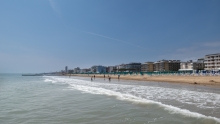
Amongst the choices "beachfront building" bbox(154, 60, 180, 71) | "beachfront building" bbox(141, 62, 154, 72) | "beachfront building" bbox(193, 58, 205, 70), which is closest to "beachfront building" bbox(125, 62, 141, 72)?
"beachfront building" bbox(141, 62, 154, 72)

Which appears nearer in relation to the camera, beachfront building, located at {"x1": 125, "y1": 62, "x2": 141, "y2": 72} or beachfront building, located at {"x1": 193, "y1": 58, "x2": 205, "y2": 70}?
beachfront building, located at {"x1": 193, "y1": 58, "x2": 205, "y2": 70}

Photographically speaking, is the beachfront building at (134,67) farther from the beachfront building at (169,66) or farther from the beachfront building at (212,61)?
the beachfront building at (212,61)

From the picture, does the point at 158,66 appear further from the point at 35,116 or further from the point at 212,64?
the point at 35,116

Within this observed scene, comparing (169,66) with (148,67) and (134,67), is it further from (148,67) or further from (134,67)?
(134,67)

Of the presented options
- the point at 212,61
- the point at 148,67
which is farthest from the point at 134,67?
the point at 212,61

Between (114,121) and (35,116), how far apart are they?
13.6 ft

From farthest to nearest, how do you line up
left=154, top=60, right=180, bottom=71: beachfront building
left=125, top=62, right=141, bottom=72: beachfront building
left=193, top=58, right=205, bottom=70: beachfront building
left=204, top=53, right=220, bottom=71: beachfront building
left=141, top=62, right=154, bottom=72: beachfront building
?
left=125, top=62, right=141, bottom=72: beachfront building
left=141, top=62, right=154, bottom=72: beachfront building
left=154, top=60, right=180, bottom=71: beachfront building
left=193, top=58, right=205, bottom=70: beachfront building
left=204, top=53, right=220, bottom=71: beachfront building

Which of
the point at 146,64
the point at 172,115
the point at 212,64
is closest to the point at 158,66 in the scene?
the point at 146,64

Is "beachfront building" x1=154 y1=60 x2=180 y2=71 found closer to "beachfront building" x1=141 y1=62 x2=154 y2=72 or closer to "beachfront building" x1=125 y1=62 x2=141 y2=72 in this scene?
"beachfront building" x1=141 y1=62 x2=154 y2=72

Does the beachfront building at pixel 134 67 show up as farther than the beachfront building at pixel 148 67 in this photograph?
Yes

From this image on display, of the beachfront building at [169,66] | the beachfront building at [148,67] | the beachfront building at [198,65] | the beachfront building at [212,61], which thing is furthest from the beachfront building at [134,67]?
the beachfront building at [212,61]

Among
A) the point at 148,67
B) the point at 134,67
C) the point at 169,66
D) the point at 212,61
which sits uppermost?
the point at 212,61

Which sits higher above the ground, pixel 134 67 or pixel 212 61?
pixel 212 61

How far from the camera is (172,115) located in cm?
822
